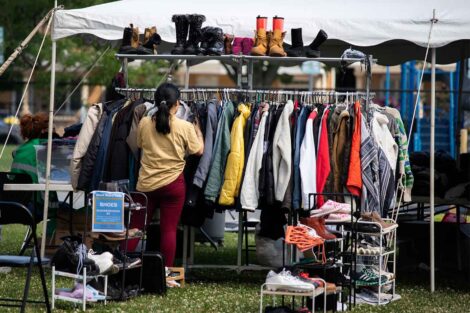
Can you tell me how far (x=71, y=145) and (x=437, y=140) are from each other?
14.0m

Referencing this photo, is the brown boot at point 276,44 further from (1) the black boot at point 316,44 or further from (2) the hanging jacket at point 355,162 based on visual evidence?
(2) the hanging jacket at point 355,162

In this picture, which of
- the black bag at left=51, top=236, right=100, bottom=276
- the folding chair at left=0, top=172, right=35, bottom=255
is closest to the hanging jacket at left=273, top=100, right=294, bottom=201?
the black bag at left=51, top=236, right=100, bottom=276

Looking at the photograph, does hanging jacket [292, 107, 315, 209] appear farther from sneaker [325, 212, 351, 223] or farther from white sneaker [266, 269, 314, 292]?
white sneaker [266, 269, 314, 292]

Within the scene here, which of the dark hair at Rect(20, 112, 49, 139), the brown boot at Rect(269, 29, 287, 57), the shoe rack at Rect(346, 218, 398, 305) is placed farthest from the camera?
the dark hair at Rect(20, 112, 49, 139)

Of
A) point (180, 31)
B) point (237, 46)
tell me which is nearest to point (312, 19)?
point (237, 46)

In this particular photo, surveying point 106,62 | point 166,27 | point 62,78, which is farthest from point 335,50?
point 62,78

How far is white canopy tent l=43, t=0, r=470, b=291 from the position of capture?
9305mm

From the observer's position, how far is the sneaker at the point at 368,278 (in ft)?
27.7

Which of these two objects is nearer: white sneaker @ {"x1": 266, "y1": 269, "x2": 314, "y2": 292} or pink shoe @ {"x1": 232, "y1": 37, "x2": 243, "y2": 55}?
white sneaker @ {"x1": 266, "y1": 269, "x2": 314, "y2": 292}

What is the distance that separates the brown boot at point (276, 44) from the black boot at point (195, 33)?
23.9 inches

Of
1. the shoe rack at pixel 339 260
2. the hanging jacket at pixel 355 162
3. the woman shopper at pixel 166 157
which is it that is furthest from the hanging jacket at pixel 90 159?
the hanging jacket at pixel 355 162

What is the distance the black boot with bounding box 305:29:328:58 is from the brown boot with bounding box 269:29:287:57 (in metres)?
0.23

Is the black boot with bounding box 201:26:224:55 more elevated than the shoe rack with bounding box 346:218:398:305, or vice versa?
the black boot with bounding box 201:26:224:55

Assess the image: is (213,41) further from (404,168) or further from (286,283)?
(286,283)
